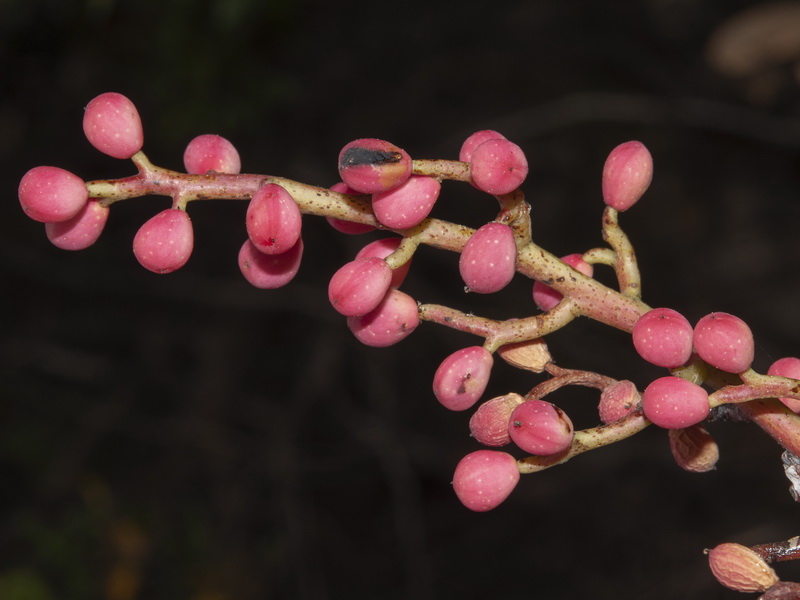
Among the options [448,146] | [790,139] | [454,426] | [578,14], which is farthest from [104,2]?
[790,139]

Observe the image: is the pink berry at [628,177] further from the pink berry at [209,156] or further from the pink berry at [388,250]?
A: the pink berry at [209,156]

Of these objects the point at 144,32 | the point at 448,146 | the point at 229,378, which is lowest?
the point at 229,378

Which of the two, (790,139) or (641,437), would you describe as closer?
(790,139)

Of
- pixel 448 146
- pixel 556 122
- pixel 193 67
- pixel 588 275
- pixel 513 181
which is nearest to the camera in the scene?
pixel 513 181

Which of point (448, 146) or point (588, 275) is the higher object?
point (448, 146)

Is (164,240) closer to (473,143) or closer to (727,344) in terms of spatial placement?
(473,143)

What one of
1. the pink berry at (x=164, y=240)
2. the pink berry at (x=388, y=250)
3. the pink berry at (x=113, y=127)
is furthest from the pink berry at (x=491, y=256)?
the pink berry at (x=113, y=127)

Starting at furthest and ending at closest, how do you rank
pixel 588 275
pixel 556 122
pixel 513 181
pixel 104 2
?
pixel 556 122 < pixel 104 2 < pixel 588 275 < pixel 513 181

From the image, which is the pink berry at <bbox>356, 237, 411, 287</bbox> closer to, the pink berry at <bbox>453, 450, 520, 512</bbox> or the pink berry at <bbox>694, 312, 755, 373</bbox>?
the pink berry at <bbox>453, 450, 520, 512</bbox>

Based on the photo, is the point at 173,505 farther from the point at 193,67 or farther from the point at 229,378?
the point at 193,67
